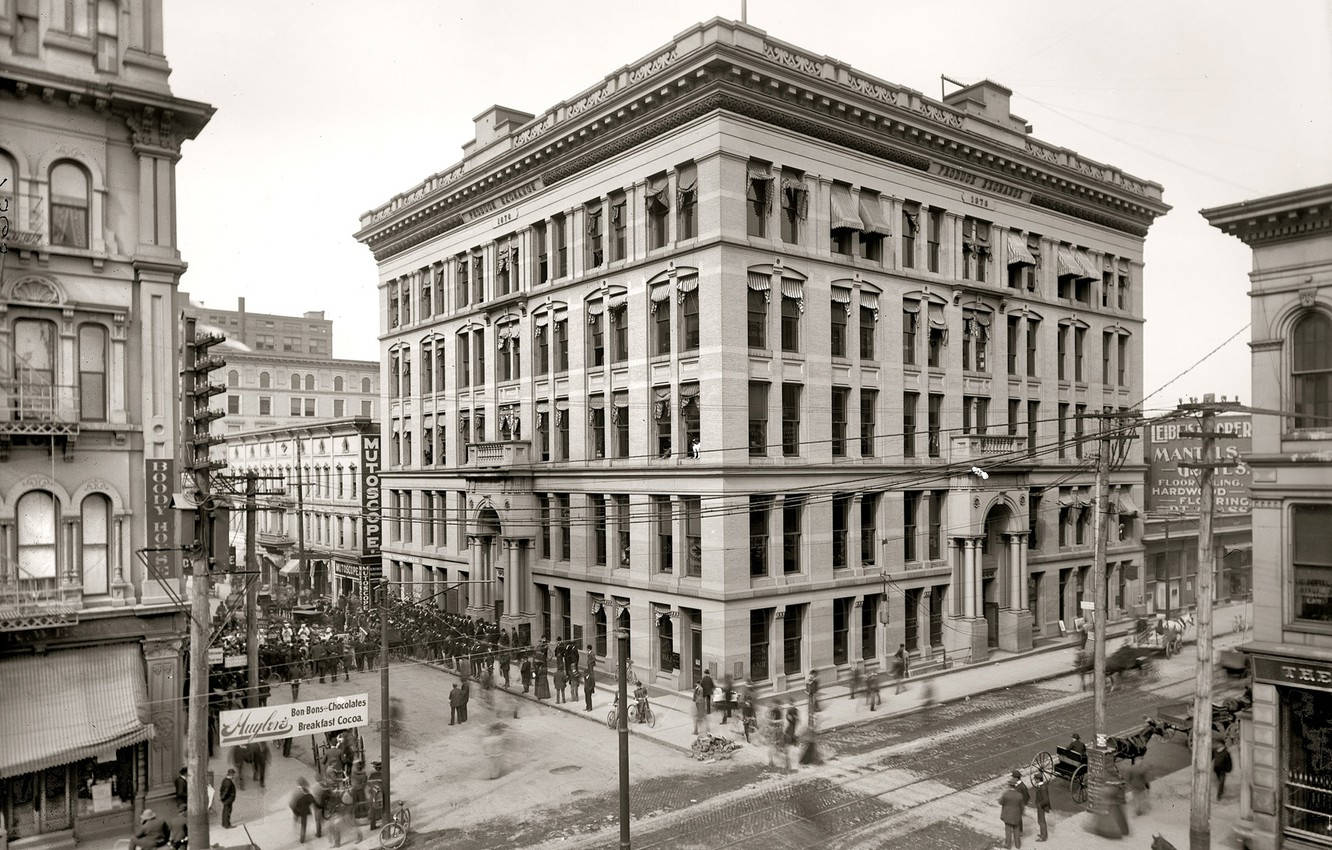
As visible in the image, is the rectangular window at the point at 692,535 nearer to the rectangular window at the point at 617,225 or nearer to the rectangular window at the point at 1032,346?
the rectangular window at the point at 617,225

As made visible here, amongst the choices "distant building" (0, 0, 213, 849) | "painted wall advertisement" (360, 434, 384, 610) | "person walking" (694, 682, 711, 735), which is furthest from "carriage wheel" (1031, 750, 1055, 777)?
"painted wall advertisement" (360, 434, 384, 610)

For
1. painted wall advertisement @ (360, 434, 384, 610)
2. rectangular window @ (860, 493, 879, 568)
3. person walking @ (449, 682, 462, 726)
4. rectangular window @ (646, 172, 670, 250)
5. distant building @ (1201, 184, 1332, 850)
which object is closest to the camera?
distant building @ (1201, 184, 1332, 850)

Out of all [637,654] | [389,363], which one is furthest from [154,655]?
[389,363]

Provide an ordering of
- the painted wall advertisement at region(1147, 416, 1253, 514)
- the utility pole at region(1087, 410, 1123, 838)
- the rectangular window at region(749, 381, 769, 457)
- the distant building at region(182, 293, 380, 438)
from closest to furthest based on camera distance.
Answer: the utility pole at region(1087, 410, 1123, 838) → the rectangular window at region(749, 381, 769, 457) → the painted wall advertisement at region(1147, 416, 1253, 514) → the distant building at region(182, 293, 380, 438)

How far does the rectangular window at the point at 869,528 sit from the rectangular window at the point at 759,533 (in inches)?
206

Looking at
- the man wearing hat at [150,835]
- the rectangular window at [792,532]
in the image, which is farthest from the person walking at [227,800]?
the rectangular window at [792,532]

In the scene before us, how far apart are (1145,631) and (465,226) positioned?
37.4 m

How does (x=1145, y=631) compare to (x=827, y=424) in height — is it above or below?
below

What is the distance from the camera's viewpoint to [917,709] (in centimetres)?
2998

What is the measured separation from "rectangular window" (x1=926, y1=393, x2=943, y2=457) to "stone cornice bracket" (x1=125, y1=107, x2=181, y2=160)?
94.5 feet

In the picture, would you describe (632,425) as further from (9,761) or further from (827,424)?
(9,761)

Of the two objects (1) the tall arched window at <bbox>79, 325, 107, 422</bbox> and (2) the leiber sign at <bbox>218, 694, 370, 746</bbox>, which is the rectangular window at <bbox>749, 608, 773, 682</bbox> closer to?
(2) the leiber sign at <bbox>218, 694, 370, 746</bbox>

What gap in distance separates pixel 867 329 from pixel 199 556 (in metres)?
26.0

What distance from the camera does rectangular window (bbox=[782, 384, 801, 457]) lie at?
32.6m
